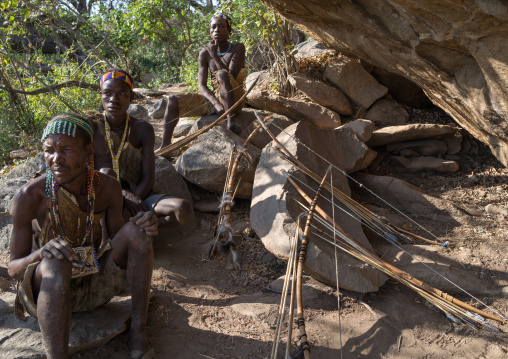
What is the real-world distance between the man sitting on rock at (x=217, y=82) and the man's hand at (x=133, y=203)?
1.70 meters

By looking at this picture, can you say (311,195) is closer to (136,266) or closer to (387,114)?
(136,266)

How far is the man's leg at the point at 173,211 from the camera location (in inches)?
114

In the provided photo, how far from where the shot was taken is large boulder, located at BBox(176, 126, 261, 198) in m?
3.79

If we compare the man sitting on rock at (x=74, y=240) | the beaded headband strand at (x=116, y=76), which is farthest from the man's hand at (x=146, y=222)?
the beaded headband strand at (x=116, y=76)

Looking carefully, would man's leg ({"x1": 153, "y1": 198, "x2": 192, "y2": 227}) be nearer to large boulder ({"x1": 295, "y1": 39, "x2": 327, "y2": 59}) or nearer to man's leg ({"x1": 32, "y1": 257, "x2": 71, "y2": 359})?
man's leg ({"x1": 32, "y1": 257, "x2": 71, "y2": 359})

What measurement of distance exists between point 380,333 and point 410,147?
3053mm

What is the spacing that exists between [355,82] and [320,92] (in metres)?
0.55

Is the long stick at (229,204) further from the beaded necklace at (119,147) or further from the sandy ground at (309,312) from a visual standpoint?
the beaded necklace at (119,147)

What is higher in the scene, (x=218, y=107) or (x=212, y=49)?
(x=212, y=49)

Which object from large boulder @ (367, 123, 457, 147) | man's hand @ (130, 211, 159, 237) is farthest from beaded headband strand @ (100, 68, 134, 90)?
large boulder @ (367, 123, 457, 147)

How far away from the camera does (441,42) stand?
113 inches

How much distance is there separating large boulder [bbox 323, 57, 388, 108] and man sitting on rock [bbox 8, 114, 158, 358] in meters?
4.16

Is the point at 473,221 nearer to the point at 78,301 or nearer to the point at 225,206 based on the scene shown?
the point at 225,206

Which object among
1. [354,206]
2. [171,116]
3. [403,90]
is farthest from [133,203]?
[403,90]
